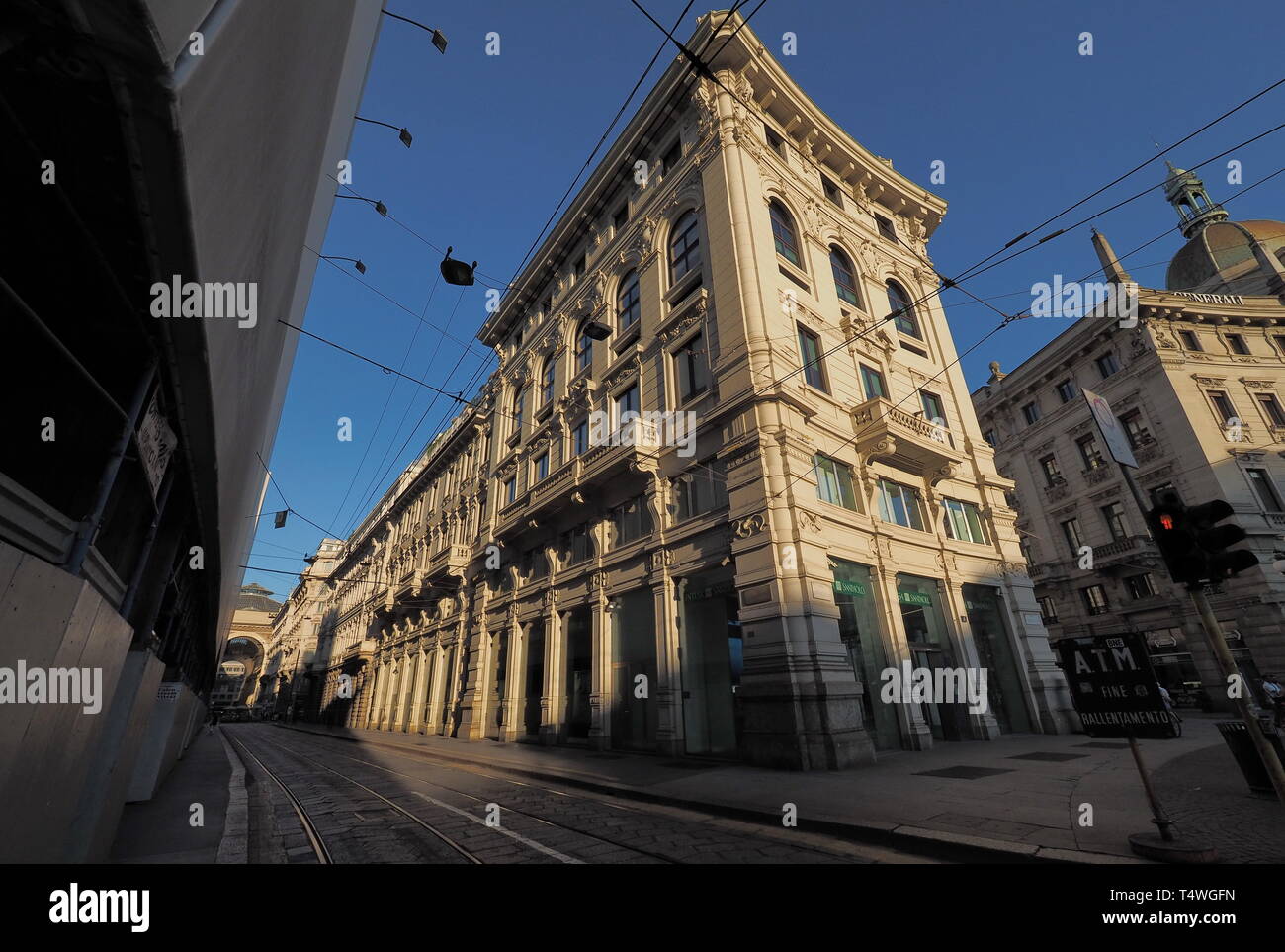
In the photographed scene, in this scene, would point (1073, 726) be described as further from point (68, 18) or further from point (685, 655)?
point (68, 18)

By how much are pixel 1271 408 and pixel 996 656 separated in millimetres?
25152

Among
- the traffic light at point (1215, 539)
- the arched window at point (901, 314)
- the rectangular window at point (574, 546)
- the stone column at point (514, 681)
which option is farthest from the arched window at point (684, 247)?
the traffic light at point (1215, 539)

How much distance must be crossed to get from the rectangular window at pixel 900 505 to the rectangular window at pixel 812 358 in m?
3.54

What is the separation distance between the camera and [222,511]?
6512mm

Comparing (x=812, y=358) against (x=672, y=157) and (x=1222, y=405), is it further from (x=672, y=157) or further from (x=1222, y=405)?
(x=1222, y=405)

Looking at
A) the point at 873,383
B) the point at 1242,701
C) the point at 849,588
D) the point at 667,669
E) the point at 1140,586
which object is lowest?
the point at 1242,701

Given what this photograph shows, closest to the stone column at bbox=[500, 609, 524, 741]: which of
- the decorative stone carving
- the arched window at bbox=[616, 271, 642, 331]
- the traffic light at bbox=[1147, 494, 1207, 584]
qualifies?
the decorative stone carving

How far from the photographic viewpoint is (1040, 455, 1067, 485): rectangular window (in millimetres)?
31953

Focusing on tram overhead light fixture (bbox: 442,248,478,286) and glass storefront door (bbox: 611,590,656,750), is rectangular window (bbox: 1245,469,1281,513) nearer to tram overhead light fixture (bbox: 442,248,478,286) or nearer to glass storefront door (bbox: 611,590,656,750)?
glass storefront door (bbox: 611,590,656,750)

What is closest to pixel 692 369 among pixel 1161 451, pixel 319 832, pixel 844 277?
pixel 844 277

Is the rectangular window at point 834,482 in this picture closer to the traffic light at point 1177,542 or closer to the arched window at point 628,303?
the traffic light at point 1177,542

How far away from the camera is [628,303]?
2077 cm

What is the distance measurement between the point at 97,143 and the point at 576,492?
15.9 metres

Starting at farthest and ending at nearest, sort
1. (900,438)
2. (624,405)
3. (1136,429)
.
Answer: (1136,429)
(624,405)
(900,438)
